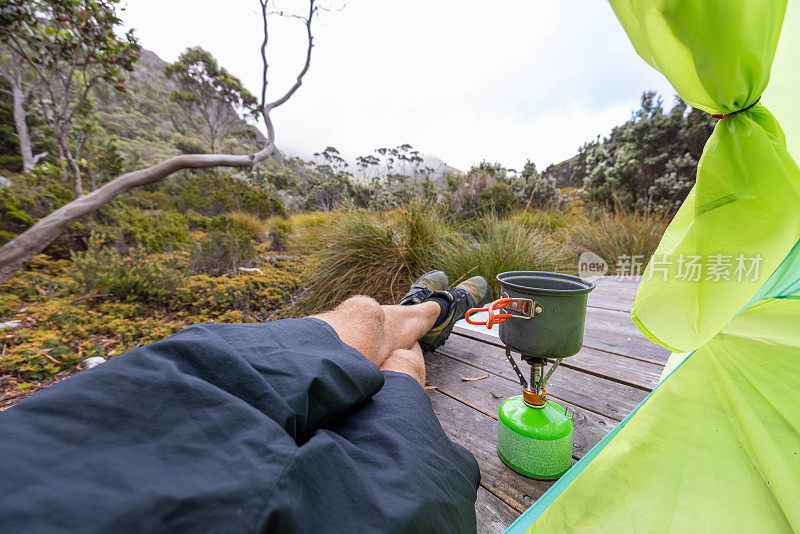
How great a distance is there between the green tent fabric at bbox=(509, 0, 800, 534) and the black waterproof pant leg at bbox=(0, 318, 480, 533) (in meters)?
0.29

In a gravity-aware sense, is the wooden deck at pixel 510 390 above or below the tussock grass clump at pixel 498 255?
below

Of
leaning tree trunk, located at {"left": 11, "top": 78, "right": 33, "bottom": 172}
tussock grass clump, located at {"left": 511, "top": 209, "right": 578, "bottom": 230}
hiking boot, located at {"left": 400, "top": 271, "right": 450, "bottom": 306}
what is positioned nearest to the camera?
hiking boot, located at {"left": 400, "top": 271, "right": 450, "bottom": 306}

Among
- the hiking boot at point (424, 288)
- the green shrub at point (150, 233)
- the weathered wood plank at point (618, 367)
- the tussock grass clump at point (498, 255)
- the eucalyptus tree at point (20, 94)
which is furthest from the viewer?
the eucalyptus tree at point (20, 94)

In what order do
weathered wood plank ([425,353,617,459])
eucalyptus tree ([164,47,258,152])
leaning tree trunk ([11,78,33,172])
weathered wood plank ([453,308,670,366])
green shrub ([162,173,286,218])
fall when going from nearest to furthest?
weathered wood plank ([425,353,617,459]) < weathered wood plank ([453,308,670,366]) < leaning tree trunk ([11,78,33,172]) < green shrub ([162,173,286,218]) < eucalyptus tree ([164,47,258,152])

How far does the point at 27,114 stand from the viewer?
23.6 ft

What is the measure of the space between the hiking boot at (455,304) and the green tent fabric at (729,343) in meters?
0.80

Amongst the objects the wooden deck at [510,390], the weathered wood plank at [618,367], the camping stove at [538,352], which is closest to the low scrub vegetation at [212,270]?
the wooden deck at [510,390]

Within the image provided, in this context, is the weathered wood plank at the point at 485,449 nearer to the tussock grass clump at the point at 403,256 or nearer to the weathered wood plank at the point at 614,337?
the weathered wood plank at the point at 614,337

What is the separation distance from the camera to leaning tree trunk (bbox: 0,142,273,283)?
8.58 ft

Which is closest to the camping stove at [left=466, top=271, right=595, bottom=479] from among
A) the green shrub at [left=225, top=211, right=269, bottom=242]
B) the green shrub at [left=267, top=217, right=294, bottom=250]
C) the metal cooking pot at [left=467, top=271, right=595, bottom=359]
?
the metal cooking pot at [left=467, top=271, right=595, bottom=359]

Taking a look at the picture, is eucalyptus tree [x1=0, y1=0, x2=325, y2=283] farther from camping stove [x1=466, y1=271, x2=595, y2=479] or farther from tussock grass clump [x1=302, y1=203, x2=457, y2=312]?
camping stove [x1=466, y1=271, x2=595, y2=479]

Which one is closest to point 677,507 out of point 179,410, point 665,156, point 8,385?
point 179,410

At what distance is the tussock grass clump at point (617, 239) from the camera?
3639mm

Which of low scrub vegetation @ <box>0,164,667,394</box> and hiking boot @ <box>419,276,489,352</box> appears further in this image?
low scrub vegetation @ <box>0,164,667,394</box>
